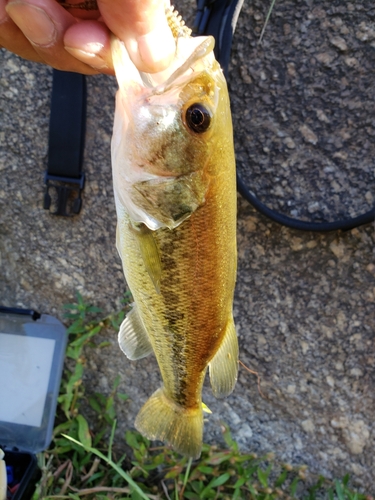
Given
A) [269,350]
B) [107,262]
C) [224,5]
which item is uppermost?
[224,5]

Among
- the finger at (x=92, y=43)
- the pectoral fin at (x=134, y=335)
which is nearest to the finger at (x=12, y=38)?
the finger at (x=92, y=43)

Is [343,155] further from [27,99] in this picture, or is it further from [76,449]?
[76,449]

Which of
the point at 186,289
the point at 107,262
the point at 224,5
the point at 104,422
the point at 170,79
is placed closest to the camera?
the point at 170,79

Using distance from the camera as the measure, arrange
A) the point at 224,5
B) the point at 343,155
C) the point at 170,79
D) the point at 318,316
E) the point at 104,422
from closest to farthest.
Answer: the point at 170,79
the point at 224,5
the point at 343,155
the point at 318,316
the point at 104,422

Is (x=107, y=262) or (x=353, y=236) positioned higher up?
(x=353, y=236)

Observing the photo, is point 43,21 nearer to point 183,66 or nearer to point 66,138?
point 183,66

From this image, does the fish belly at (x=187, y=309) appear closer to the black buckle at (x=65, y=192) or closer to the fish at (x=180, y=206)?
the fish at (x=180, y=206)

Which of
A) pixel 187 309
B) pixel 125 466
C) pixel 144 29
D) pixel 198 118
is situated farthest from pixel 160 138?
pixel 125 466

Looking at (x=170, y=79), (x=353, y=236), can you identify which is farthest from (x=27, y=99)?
(x=353, y=236)

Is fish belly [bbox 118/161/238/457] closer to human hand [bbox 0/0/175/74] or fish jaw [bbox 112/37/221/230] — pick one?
fish jaw [bbox 112/37/221/230]
